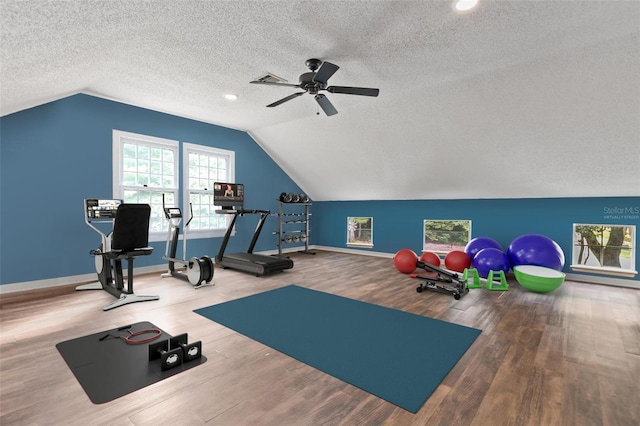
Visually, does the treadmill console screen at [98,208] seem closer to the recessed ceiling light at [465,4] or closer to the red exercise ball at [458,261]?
the recessed ceiling light at [465,4]

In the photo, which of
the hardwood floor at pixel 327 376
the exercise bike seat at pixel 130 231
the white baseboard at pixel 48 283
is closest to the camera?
the hardwood floor at pixel 327 376

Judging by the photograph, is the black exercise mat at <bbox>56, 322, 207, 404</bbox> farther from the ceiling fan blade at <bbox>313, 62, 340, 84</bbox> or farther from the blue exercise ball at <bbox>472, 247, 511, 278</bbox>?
the blue exercise ball at <bbox>472, 247, 511, 278</bbox>

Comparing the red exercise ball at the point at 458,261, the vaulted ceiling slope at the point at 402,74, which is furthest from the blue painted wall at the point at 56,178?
the red exercise ball at the point at 458,261

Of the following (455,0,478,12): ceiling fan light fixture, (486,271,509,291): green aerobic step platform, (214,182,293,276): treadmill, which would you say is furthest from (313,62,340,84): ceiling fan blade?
(486,271,509,291): green aerobic step platform

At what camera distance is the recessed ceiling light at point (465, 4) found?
236cm

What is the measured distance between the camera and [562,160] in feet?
14.8

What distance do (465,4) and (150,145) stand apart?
5.05 m

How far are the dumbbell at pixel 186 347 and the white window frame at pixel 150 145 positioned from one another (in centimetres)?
348

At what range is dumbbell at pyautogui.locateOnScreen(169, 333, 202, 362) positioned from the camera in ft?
7.45

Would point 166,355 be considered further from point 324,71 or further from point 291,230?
point 291,230

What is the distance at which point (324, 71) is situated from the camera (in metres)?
3.03

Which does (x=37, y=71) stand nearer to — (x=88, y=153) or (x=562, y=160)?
(x=88, y=153)

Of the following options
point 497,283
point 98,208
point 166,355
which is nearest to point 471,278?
point 497,283

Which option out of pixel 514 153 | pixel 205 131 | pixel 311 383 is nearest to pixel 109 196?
pixel 205 131
